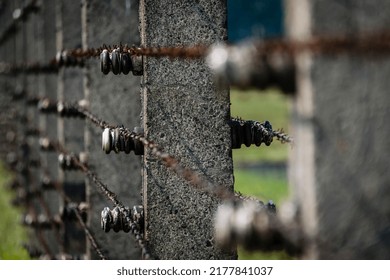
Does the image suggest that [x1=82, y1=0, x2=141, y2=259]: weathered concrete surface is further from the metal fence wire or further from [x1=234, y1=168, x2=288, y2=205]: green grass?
[x1=234, y1=168, x2=288, y2=205]: green grass

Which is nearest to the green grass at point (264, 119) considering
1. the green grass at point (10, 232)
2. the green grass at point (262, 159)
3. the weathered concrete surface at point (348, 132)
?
the green grass at point (262, 159)

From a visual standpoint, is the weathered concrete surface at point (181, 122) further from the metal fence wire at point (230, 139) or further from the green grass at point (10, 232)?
the green grass at point (10, 232)

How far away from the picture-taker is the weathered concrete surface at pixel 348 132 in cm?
172

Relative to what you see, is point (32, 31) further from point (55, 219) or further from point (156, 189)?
point (156, 189)

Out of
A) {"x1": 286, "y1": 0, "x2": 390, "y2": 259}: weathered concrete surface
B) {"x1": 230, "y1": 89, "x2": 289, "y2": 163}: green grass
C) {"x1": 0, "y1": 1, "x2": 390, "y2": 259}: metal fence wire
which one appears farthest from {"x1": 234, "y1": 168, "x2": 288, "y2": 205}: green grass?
{"x1": 286, "y1": 0, "x2": 390, "y2": 259}: weathered concrete surface

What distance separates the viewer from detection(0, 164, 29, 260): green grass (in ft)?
29.9

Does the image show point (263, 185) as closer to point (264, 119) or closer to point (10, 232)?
point (10, 232)

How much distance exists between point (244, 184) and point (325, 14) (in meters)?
17.7

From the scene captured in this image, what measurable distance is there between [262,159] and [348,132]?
89.7 ft

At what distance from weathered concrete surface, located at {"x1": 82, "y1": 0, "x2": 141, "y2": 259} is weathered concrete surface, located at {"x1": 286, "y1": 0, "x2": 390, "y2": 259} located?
3488 mm

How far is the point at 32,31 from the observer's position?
10773mm

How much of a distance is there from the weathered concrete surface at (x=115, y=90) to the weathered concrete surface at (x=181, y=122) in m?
1.59

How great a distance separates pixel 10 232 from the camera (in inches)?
436
